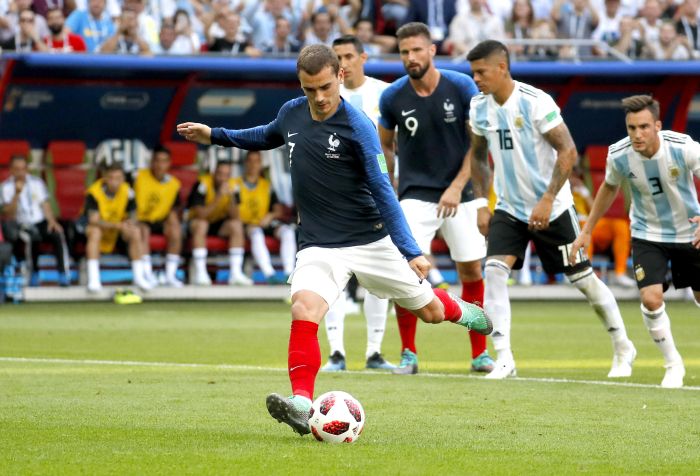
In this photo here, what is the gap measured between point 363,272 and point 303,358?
2.16ft

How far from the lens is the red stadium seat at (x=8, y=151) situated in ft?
64.5

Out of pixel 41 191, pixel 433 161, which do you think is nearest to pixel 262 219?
pixel 41 191

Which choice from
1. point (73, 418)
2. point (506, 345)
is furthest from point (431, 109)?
point (73, 418)

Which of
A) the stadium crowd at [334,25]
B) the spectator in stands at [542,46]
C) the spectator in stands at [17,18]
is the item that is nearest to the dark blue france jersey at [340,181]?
the stadium crowd at [334,25]

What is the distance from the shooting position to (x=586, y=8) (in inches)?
865

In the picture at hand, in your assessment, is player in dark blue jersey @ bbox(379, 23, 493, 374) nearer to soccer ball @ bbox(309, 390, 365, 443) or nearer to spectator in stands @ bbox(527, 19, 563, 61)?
soccer ball @ bbox(309, 390, 365, 443)

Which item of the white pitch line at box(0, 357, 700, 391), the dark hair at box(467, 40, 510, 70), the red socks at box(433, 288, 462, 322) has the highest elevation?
the dark hair at box(467, 40, 510, 70)

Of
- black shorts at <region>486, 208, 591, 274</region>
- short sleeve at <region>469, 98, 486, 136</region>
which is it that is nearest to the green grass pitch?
black shorts at <region>486, 208, 591, 274</region>

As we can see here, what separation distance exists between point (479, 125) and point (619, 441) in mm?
3745

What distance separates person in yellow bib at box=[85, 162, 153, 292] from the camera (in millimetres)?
18953

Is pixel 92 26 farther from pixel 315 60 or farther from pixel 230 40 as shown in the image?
pixel 315 60

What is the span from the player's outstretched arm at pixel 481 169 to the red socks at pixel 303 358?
3516mm

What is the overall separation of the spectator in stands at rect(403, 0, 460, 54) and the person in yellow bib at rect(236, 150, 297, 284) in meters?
3.06

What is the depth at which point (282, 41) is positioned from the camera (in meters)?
19.9
